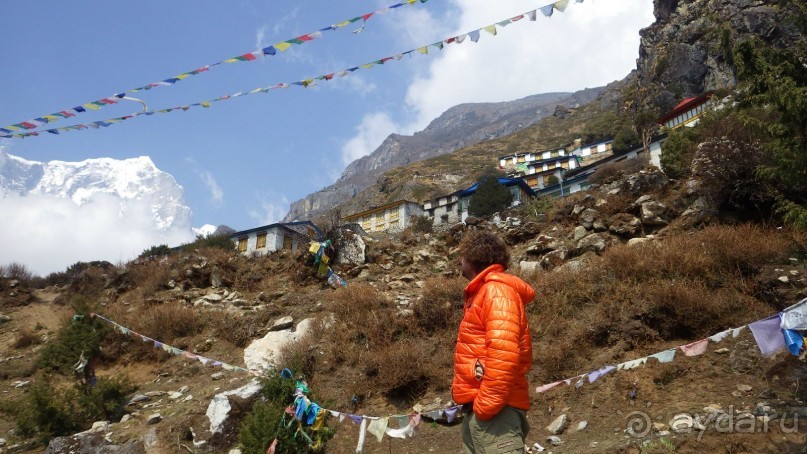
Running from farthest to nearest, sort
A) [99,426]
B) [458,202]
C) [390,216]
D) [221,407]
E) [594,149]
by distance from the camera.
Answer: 1. [594,149]
2. [390,216]
3. [458,202]
4. [99,426]
5. [221,407]

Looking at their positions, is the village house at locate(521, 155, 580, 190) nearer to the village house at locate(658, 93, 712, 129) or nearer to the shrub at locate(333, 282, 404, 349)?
the village house at locate(658, 93, 712, 129)

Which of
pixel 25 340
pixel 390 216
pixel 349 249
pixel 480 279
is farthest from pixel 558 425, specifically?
pixel 390 216

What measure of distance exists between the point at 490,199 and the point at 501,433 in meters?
31.9

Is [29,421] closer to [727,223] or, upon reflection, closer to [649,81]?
[727,223]

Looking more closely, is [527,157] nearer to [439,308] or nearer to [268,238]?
[268,238]

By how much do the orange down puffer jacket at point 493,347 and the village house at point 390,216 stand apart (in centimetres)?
4425

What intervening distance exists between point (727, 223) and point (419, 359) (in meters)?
8.05

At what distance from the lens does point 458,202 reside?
149 ft

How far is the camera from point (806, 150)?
17.5 ft

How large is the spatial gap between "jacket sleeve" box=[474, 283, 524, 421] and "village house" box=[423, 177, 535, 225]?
35764 mm

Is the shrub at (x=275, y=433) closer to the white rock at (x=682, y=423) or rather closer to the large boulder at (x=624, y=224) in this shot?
Result: the white rock at (x=682, y=423)

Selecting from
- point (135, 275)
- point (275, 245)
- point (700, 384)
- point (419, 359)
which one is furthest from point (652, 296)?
point (275, 245)

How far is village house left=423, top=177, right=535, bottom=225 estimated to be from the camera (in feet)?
135

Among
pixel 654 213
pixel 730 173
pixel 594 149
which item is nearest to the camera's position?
pixel 730 173
